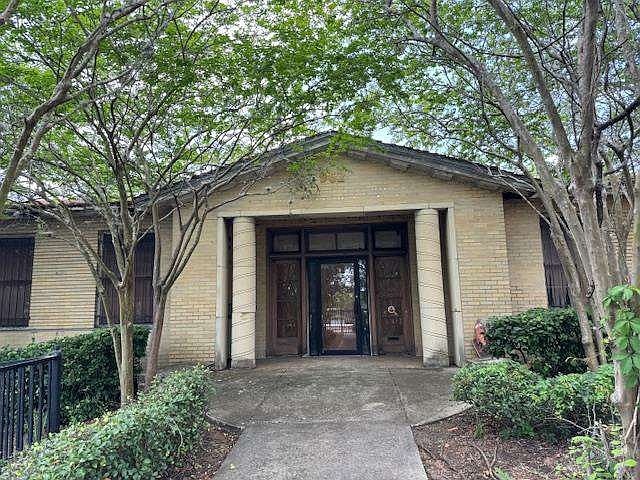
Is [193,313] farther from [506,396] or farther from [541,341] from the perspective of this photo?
[541,341]

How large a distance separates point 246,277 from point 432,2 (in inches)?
244

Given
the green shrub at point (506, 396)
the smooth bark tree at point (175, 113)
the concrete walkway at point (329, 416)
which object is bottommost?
the concrete walkway at point (329, 416)

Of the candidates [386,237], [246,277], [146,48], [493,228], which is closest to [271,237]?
[246,277]

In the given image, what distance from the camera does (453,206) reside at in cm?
842

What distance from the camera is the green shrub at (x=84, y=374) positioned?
6.06 meters

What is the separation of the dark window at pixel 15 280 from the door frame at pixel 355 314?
6755 millimetres

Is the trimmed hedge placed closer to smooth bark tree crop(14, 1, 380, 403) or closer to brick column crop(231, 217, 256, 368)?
smooth bark tree crop(14, 1, 380, 403)

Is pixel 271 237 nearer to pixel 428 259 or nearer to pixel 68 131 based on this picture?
pixel 428 259

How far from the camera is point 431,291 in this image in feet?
27.0

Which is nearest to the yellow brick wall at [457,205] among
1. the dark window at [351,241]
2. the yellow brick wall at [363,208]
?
the yellow brick wall at [363,208]

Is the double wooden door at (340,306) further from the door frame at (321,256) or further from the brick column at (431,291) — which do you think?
the brick column at (431,291)

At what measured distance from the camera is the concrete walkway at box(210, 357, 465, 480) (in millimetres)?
3869

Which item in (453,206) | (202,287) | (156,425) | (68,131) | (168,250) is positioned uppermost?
(68,131)

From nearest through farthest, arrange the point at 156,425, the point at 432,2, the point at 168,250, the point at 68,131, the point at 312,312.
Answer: the point at 156,425 < the point at 432,2 < the point at 68,131 < the point at 168,250 < the point at 312,312
